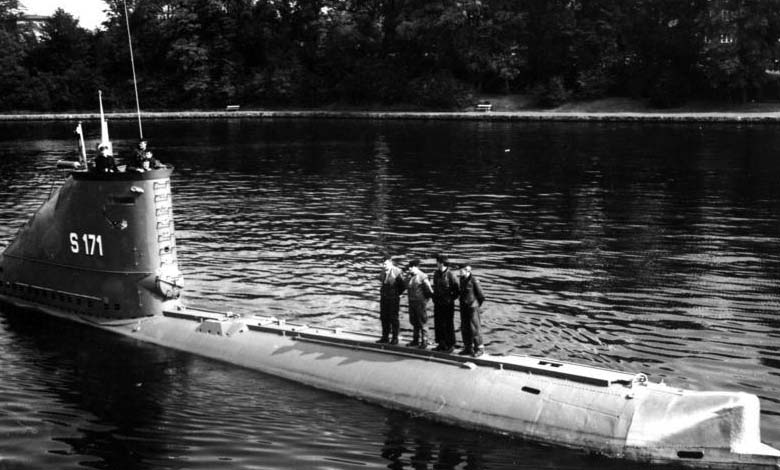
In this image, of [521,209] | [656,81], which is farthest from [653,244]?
[656,81]

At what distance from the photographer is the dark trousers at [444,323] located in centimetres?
2405

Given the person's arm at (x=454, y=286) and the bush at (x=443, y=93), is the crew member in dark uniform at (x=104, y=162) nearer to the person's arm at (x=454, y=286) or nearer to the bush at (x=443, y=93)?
the person's arm at (x=454, y=286)

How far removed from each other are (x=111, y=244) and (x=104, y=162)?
2832mm

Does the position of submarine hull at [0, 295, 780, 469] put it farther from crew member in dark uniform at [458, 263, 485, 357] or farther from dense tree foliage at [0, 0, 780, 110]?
dense tree foliage at [0, 0, 780, 110]

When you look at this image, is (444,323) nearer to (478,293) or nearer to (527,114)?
(478,293)

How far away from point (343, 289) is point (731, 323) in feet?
48.5

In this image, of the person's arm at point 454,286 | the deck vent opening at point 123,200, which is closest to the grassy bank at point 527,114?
the deck vent opening at point 123,200

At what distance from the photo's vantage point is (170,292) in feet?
101

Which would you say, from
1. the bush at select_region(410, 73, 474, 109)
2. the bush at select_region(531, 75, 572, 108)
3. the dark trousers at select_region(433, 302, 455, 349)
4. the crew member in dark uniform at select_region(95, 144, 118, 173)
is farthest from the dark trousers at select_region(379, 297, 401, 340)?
the bush at select_region(410, 73, 474, 109)

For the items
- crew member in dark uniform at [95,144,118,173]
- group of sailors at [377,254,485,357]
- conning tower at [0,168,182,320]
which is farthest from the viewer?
crew member in dark uniform at [95,144,118,173]

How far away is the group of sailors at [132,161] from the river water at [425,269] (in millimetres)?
5943

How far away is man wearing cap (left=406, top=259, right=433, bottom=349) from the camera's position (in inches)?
963

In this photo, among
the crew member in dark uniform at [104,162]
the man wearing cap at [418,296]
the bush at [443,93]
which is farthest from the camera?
the bush at [443,93]

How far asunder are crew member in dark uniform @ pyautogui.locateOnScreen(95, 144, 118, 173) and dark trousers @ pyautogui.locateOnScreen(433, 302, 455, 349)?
43.2 feet
